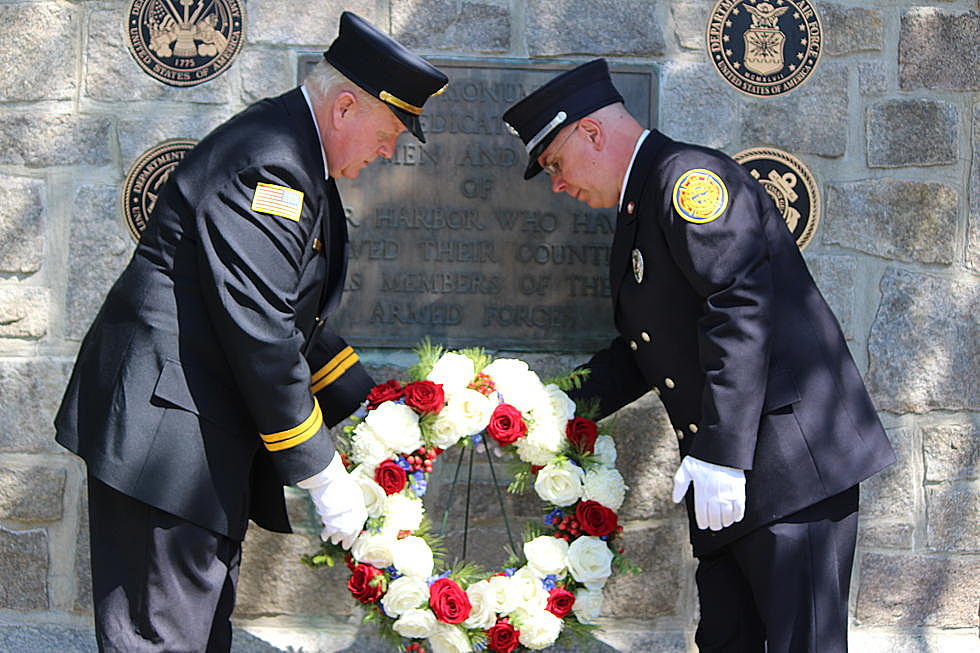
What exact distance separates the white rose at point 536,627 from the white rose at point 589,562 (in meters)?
0.14

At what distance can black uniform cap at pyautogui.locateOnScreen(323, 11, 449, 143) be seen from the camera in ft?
8.66

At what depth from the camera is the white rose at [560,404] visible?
2918 mm

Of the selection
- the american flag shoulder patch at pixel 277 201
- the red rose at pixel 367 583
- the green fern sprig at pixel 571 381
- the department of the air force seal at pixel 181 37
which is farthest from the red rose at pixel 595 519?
the department of the air force seal at pixel 181 37

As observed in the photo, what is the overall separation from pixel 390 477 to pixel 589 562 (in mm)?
624

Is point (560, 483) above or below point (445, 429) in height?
below

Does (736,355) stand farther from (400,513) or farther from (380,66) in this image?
(380,66)

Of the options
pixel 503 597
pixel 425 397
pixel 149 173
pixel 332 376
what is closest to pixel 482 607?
pixel 503 597

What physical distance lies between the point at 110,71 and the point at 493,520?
7.18 ft

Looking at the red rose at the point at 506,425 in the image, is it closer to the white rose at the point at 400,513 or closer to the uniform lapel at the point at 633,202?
the white rose at the point at 400,513

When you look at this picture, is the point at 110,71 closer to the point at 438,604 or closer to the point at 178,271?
the point at 178,271

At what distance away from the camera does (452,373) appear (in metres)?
2.90

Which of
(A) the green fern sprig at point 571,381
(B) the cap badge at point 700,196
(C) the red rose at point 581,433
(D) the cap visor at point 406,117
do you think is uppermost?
(D) the cap visor at point 406,117

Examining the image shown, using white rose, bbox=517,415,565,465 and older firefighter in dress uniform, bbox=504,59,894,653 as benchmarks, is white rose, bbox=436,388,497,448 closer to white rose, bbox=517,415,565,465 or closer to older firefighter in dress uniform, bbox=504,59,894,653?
white rose, bbox=517,415,565,465

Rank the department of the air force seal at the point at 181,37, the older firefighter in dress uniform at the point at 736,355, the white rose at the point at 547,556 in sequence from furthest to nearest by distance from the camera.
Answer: the department of the air force seal at the point at 181,37 → the white rose at the point at 547,556 → the older firefighter in dress uniform at the point at 736,355
